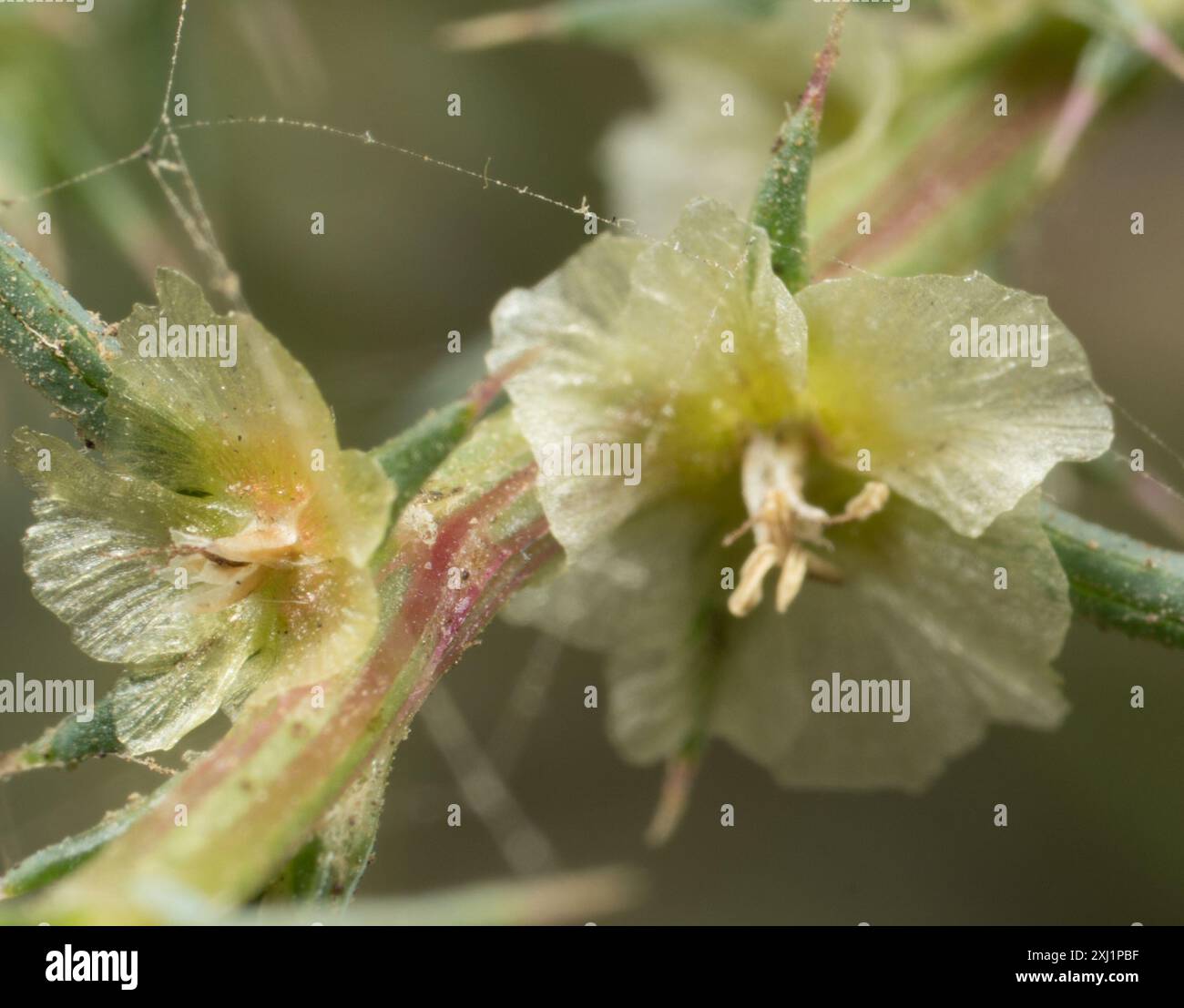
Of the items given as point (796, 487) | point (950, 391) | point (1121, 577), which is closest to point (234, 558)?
point (796, 487)

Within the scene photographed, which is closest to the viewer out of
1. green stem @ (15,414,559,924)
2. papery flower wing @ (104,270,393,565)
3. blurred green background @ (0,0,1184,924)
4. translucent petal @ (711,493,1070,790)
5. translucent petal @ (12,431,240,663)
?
green stem @ (15,414,559,924)

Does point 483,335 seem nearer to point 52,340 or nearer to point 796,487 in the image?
point 796,487

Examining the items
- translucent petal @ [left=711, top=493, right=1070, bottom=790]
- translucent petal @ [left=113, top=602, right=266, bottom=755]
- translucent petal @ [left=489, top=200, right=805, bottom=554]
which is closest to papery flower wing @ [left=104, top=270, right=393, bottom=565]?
translucent petal @ [left=113, top=602, right=266, bottom=755]

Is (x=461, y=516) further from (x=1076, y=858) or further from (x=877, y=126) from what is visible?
(x=1076, y=858)

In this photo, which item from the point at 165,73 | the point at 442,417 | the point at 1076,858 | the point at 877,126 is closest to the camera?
the point at 442,417

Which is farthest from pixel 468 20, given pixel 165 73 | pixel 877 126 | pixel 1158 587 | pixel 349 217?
pixel 1158 587

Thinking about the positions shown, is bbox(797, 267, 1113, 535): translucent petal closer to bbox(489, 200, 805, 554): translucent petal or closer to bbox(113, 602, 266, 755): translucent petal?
bbox(489, 200, 805, 554): translucent petal
